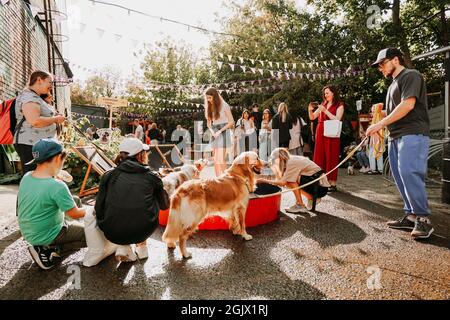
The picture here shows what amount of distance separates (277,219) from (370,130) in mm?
1884

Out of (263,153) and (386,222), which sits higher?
(263,153)

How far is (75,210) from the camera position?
2.78m

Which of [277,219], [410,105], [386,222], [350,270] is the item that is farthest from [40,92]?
[386,222]

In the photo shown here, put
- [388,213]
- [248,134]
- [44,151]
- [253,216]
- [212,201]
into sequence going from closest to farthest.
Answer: [44,151]
[212,201]
[253,216]
[388,213]
[248,134]

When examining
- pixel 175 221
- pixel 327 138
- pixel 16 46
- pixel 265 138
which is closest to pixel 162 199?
pixel 175 221

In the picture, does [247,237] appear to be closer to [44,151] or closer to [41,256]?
[41,256]

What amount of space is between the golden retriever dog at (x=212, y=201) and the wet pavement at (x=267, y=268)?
0.77 ft

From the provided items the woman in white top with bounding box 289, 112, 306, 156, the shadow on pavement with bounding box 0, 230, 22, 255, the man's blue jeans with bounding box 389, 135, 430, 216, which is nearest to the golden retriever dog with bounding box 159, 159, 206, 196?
the shadow on pavement with bounding box 0, 230, 22, 255

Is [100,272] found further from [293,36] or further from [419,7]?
[419,7]

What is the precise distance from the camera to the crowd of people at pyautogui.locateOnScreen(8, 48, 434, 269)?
2770mm

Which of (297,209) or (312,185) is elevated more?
(312,185)

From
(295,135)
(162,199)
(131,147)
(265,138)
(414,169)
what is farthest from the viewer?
(265,138)

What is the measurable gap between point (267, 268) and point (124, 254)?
1.44m

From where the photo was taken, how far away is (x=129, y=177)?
9.28 feet
